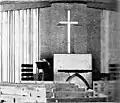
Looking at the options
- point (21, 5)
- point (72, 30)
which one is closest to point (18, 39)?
point (21, 5)

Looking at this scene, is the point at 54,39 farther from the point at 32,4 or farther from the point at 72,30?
the point at 32,4

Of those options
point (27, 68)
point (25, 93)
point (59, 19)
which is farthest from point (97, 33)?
point (25, 93)

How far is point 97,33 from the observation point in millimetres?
2555

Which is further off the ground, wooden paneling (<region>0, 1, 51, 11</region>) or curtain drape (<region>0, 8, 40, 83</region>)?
wooden paneling (<region>0, 1, 51, 11</region>)

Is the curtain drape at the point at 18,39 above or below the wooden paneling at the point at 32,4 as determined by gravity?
below

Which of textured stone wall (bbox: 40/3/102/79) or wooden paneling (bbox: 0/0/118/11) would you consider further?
textured stone wall (bbox: 40/3/102/79)

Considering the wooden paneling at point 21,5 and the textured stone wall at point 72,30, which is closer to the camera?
the wooden paneling at point 21,5

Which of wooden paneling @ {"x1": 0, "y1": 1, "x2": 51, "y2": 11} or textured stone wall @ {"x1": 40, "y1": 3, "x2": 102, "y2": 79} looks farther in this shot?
textured stone wall @ {"x1": 40, "y1": 3, "x2": 102, "y2": 79}

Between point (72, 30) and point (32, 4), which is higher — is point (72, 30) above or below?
below

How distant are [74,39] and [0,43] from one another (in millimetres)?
588

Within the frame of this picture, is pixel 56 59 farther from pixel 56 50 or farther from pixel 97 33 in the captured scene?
pixel 97 33

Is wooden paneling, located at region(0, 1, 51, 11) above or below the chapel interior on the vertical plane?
above

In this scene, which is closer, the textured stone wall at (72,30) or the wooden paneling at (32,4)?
the wooden paneling at (32,4)

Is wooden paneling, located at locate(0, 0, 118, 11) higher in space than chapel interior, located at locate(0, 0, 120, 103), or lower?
higher
